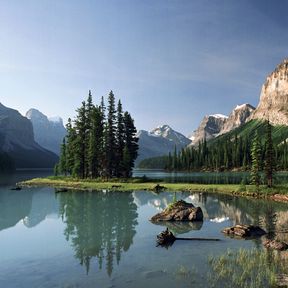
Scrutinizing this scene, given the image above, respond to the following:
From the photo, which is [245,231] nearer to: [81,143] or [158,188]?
[158,188]

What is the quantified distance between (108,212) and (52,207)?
12.0 metres

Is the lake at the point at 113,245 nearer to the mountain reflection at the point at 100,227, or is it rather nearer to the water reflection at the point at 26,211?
the mountain reflection at the point at 100,227

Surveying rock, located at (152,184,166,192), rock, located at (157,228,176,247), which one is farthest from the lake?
rock, located at (152,184,166,192)

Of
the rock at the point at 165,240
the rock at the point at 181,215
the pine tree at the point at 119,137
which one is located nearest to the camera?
the rock at the point at 165,240

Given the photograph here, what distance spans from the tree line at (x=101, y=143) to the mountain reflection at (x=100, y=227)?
127 ft

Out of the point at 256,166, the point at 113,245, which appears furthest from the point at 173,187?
the point at 113,245

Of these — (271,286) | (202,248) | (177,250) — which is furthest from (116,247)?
(271,286)

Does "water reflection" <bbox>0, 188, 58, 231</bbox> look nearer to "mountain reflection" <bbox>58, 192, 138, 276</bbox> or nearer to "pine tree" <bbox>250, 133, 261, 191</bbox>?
"mountain reflection" <bbox>58, 192, 138, 276</bbox>

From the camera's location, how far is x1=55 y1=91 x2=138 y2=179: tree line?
9869cm

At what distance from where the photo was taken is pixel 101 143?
328ft

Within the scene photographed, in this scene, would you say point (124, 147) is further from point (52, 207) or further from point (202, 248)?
point (202, 248)

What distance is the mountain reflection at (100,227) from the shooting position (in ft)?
85.2

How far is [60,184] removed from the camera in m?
96.2

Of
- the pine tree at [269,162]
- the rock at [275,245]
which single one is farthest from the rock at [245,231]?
the pine tree at [269,162]
